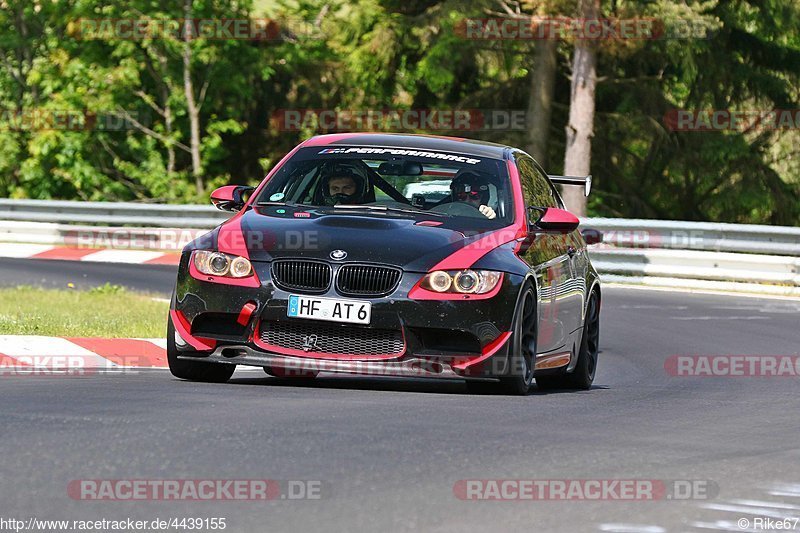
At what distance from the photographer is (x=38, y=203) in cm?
2655

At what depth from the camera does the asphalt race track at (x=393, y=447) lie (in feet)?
17.7

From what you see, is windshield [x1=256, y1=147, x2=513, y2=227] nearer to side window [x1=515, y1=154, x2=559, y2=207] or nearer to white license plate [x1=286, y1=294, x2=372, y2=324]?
side window [x1=515, y1=154, x2=559, y2=207]

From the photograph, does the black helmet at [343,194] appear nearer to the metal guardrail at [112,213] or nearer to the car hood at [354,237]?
the car hood at [354,237]

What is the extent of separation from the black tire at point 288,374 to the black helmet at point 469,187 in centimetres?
142

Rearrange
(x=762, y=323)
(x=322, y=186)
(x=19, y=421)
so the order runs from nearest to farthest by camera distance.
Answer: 1. (x=19, y=421)
2. (x=322, y=186)
3. (x=762, y=323)

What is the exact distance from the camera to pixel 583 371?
10.9 m

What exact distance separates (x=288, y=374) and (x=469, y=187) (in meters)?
1.67

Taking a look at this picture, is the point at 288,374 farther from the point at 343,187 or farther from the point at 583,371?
the point at 583,371

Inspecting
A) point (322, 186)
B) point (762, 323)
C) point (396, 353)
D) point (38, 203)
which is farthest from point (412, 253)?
point (38, 203)

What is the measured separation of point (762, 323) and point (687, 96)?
16.4m

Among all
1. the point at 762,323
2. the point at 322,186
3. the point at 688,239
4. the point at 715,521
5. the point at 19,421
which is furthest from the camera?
the point at 688,239

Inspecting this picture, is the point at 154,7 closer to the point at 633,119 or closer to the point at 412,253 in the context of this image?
the point at 633,119

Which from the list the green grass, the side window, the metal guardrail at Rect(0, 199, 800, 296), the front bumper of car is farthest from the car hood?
the metal guardrail at Rect(0, 199, 800, 296)

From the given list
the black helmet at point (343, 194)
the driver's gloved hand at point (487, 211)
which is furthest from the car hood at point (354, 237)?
the black helmet at point (343, 194)
